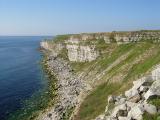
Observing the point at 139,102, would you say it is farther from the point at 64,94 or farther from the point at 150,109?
the point at 64,94

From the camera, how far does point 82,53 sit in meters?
120

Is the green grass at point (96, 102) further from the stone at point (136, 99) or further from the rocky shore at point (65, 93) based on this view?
the stone at point (136, 99)

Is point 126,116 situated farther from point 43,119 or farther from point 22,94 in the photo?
point 22,94

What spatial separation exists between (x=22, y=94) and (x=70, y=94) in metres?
15.5

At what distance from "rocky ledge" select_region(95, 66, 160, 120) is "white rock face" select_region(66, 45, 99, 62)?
76.6 meters

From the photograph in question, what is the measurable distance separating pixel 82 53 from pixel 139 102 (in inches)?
3605

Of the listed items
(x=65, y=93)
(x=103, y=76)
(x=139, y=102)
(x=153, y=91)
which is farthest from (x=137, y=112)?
(x=65, y=93)

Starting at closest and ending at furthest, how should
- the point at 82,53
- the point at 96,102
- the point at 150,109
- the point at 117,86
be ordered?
the point at 150,109 → the point at 96,102 → the point at 117,86 → the point at 82,53

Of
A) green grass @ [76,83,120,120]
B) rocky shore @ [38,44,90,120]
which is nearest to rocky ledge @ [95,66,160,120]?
green grass @ [76,83,120,120]

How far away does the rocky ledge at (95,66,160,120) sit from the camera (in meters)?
26.2

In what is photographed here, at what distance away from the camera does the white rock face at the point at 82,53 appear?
364 ft

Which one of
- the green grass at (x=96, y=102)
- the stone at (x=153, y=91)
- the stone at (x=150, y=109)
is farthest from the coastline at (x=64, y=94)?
the stone at (x=150, y=109)

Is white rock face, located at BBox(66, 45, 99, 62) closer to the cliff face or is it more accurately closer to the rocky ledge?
the cliff face

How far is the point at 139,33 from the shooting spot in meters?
108
